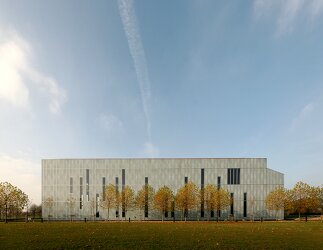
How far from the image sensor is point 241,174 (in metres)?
80.4

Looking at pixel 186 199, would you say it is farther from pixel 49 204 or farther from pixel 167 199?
pixel 49 204

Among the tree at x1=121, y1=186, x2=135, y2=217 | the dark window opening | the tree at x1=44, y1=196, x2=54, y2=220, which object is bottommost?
the tree at x1=44, y1=196, x2=54, y2=220

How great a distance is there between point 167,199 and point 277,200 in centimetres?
2961

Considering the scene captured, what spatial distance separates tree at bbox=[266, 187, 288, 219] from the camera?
234ft

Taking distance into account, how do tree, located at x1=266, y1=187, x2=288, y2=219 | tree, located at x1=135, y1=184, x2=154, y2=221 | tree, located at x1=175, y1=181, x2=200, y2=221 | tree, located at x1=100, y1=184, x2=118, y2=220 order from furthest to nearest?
tree, located at x1=100, y1=184, x2=118, y2=220
tree, located at x1=135, y1=184, x2=154, y2=221
tree, located at x1=266, y1=187, x2=288, y2=219
tree, located at x1=175, y1=181, x2=200, y2=221

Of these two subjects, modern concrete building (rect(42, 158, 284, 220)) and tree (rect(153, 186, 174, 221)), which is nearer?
tree (rect(153, 186, 174, 221))

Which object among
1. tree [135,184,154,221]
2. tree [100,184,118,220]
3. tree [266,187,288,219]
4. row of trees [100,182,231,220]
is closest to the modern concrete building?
row of trees [100,182,231,220]

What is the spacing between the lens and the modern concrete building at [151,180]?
79.4 meters

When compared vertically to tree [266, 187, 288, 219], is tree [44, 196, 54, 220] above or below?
below

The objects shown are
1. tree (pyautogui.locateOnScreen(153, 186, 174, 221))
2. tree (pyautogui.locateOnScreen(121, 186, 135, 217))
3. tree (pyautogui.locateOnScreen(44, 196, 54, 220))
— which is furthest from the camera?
tree (pyautogui.locateOnScreen(44, 196, 54, 220))

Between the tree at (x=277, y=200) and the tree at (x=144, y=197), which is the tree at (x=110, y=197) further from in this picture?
the tree at (x=277, y=200)

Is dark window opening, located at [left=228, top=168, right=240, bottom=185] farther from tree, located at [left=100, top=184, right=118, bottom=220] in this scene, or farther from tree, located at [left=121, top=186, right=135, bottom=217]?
tree, located at [left=100, top=184, right=118, bottom=220]

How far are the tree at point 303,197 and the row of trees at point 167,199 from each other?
58.2 ft

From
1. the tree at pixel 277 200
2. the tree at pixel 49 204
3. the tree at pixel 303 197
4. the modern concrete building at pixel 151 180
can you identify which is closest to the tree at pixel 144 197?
the modern concrete building at pixel 151 180
